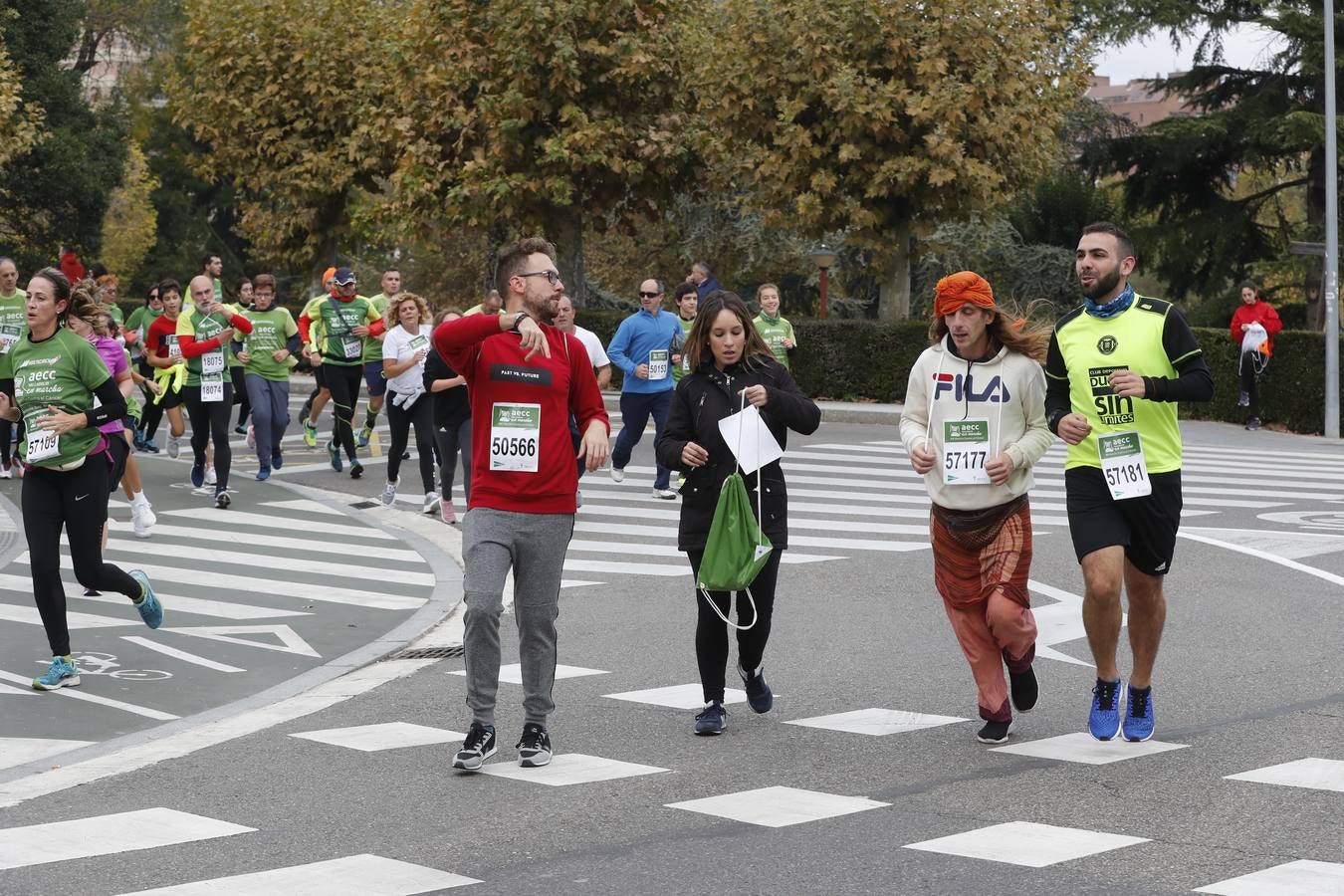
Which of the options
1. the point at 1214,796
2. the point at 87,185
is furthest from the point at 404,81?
the point at 1214,796

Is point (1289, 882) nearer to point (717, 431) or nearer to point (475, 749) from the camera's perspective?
point (475, 749)

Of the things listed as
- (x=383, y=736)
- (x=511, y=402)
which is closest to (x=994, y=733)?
(x=511, y=402)

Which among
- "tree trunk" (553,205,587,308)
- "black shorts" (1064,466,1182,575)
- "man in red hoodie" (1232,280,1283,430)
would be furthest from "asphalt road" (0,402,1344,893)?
"tree trunk" (553,205,587,308)

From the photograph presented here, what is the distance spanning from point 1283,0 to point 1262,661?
29.9 m

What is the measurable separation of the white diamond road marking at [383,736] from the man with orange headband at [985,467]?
6.84 feet

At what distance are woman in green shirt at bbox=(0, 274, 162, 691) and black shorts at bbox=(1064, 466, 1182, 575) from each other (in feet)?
14.8

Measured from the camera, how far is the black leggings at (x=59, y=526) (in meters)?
8.98

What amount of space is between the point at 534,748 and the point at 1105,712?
2.16 metres

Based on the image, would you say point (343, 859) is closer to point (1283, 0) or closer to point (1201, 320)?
point (1283, 0)

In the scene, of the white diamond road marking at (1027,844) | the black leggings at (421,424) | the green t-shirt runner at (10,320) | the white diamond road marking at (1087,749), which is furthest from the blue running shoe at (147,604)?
the green t-shirt runner at (10,320)

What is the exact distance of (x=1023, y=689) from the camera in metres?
7.72

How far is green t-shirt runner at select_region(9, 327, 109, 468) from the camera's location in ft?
30.0

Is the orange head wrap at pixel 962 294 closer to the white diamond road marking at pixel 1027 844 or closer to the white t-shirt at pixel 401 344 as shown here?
the white diamond road marking at pixel 1027 844

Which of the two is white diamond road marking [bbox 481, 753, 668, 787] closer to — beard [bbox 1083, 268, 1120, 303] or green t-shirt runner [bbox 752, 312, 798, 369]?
beard [bbox 1083, 268, 1120, 303]
